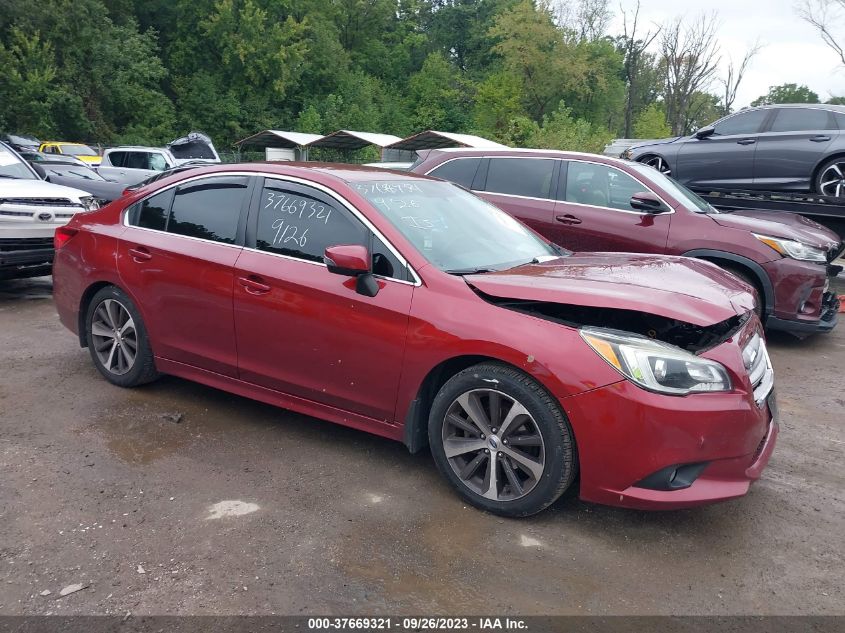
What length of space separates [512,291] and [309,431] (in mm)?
1713

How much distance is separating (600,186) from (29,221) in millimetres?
6087

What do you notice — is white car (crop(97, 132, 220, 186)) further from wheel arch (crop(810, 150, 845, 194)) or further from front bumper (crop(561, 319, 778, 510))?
front bumper (crop(561, 319, 778, 510))

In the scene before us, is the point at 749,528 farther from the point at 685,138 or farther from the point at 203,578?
the point at 685,138

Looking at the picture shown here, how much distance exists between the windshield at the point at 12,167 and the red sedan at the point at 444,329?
4688 mm

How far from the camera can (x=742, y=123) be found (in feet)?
31.2

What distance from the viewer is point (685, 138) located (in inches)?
401

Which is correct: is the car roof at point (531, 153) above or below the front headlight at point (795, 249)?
above

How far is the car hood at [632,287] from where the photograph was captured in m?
3.18

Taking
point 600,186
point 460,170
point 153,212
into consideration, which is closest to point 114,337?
point 153,212

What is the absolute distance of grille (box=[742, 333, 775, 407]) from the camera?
3225mm

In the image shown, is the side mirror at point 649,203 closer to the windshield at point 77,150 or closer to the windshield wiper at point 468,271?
the windshield wiper at point 468,271

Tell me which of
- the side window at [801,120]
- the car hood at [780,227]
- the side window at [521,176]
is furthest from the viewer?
the side window at [801,120]

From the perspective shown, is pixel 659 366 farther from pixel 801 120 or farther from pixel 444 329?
pixel 801 120

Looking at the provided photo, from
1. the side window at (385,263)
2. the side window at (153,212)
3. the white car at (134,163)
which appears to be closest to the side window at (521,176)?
the side window at (153,212)
